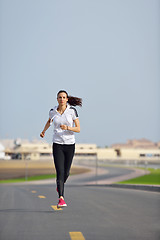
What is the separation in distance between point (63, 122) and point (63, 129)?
0.30 meters

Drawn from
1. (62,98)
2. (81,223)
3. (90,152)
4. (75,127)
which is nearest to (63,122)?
(75,127)

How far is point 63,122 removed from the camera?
805cm

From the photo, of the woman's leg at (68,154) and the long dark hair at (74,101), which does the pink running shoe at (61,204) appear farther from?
the long dark hair at (74,101)

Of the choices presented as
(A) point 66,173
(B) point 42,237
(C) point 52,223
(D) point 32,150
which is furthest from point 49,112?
(D) point 32,150

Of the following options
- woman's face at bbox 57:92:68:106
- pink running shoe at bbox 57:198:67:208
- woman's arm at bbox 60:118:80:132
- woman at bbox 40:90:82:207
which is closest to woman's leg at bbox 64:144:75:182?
woman at bbox 40:90:82:207

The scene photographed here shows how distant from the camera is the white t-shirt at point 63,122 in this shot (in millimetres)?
8055

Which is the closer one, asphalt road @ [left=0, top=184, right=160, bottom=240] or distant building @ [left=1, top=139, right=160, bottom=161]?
asphalt road @ [left=0, top=184, right=160, bottom=240]

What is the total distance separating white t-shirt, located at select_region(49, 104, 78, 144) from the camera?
8055mm

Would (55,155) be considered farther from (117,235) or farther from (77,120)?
(117,235)

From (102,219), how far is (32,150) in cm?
16165

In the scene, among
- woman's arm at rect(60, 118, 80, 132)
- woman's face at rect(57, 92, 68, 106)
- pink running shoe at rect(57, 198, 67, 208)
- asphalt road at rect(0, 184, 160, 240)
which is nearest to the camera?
asphalt road at rect(0, 184, 160, 240)

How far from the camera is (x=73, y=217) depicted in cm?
853

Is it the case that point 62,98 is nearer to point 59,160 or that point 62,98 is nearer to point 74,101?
point 74,101

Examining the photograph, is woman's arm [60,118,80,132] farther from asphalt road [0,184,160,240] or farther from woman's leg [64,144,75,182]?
asphalt road [0,184,160,240]
